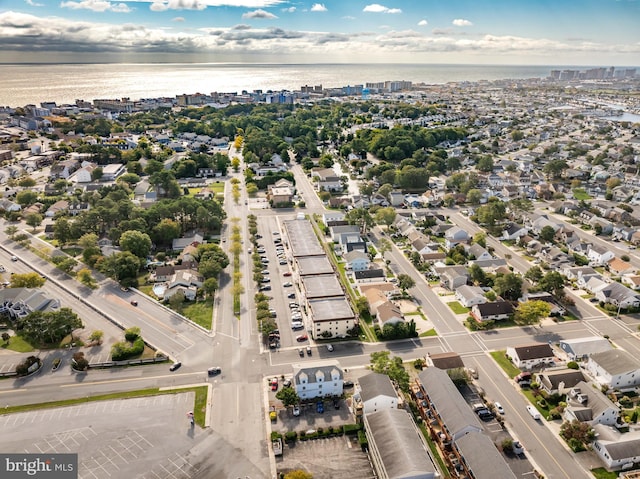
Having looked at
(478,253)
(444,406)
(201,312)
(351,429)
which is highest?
(478,253)

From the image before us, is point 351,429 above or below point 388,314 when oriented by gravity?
below

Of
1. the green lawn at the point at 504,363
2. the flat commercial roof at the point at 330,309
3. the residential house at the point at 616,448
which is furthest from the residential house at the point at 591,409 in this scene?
the flat commercial roof at the point at 330,309

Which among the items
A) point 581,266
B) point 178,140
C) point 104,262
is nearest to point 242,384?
point 104,262

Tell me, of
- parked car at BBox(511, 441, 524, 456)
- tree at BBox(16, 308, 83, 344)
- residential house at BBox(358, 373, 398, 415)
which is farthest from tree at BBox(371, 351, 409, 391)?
tree at BBox(16, 308, 83, 344)

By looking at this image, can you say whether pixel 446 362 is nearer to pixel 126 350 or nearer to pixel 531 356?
pixel 531 356

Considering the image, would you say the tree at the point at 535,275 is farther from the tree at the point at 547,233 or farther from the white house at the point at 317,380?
the white house at the point at 317,380

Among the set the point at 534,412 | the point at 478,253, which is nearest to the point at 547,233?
the point at 478,253
